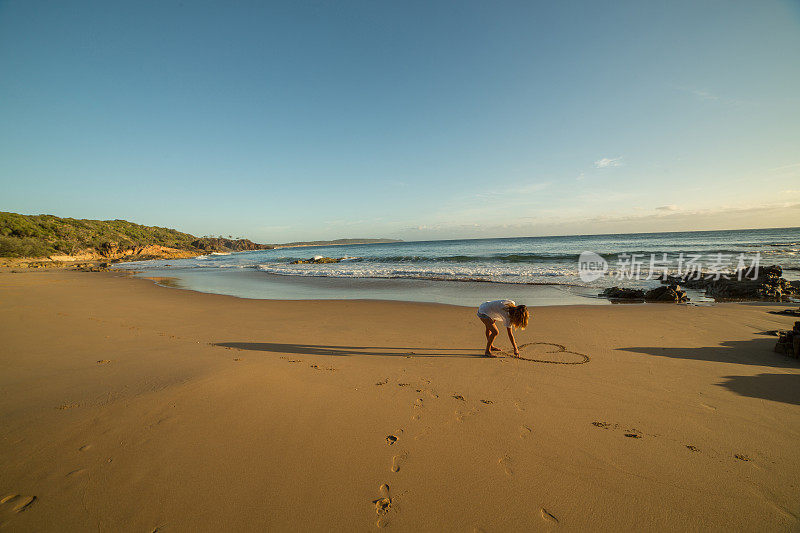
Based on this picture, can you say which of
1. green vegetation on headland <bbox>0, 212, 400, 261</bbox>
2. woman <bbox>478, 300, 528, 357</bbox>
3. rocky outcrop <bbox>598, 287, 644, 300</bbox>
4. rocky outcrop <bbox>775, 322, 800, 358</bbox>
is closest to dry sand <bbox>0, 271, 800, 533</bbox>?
rocky outcrop <bbox>775, 322, 800, 358</bbox>

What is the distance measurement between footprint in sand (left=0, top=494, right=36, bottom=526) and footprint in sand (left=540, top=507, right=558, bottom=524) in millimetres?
3901

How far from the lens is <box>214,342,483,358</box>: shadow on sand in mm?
6035

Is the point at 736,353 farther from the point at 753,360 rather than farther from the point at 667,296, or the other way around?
the point at 667,296

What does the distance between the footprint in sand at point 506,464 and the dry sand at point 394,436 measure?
1 cm

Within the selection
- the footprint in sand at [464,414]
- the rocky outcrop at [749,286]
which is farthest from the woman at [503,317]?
the rocky outcrop at [749,286]

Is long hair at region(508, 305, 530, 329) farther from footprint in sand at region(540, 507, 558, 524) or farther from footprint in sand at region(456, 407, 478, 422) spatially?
footprint in sand at region(540, 507, 558, 524)

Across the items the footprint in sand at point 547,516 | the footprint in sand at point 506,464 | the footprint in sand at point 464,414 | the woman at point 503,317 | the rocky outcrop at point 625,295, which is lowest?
the rocky outcrop at point 625,295

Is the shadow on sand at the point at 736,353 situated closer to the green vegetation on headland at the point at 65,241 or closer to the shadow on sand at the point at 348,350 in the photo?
the shadow on sand at the point at 348,350

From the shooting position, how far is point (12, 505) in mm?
2258

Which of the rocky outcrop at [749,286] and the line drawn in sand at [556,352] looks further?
the rocky outcrop at [749,286]

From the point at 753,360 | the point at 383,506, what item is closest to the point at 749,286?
the point at 753,360

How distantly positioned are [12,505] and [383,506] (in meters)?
2.81

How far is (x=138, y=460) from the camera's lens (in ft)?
9.20

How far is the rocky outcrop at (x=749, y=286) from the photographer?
11242mm
